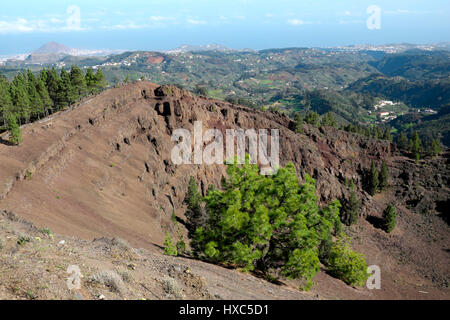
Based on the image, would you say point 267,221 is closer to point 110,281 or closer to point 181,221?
point 110,281

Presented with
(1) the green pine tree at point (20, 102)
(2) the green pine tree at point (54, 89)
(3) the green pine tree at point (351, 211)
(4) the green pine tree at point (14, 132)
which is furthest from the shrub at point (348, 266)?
(2) the green pine tree at point (54, 89)

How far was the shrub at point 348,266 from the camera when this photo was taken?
43438mm

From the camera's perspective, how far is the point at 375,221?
245 ft

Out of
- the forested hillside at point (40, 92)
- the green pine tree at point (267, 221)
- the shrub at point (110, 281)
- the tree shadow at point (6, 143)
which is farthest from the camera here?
the forested hillside at point (40, 92)

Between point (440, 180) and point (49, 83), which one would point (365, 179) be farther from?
point (49, 83)

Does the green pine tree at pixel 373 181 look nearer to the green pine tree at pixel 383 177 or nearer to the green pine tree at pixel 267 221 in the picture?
the green pine tree at pixel 383 177

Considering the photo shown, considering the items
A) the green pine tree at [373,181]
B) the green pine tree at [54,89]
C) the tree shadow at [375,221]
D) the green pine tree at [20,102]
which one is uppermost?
the green pine tree at [54,89]

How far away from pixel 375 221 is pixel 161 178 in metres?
56.6

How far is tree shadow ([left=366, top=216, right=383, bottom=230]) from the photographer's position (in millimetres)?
73250

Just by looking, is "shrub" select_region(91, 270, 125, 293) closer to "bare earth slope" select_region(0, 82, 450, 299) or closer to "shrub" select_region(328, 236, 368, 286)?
"bare earth slope" select_region(0, 82, 450, 299)

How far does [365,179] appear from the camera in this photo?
8706 centimetres

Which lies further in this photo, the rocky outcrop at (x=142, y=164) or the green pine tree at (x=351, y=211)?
the green pine tree at (x=351, y=211)

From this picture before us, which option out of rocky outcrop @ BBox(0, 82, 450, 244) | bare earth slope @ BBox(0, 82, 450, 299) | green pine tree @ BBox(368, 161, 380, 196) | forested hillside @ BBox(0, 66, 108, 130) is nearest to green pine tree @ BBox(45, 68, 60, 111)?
forested hillside @ BBox(0, 66, 108, 130)

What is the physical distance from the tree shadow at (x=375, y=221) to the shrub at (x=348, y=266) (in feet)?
106
